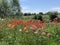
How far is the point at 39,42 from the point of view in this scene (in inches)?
237

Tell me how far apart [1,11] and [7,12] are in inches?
57.2

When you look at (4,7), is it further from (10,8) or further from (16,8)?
(16,8)

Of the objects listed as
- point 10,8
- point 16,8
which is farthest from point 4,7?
point 16,8

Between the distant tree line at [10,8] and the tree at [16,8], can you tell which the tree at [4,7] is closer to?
the distant tree line at [10,8]

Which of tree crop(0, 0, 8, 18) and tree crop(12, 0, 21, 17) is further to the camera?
tree crop(12, 0, 21, 17)

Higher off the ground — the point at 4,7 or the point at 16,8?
the point at 4,7

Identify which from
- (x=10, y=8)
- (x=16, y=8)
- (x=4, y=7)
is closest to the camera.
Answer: (x=4, y=7)

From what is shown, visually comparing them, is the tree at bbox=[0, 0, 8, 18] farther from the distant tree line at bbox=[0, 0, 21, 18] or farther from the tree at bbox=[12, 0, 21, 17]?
the tree at bbox=[12, 0, 21, 17]

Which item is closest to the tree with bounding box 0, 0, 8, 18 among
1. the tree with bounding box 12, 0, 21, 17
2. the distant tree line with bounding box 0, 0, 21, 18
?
the distant tree line with bounding box 0, 0, 21, 18

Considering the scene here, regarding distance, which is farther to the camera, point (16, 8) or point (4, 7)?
point (16, 8)

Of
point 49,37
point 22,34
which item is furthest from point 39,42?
point 22,34

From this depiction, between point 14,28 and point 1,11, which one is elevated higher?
point 14,28

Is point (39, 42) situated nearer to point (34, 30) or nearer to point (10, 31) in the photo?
point (34, 30)

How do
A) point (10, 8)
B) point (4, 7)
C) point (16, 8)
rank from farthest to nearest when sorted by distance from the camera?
1. point (16, 8)
2. point (10, 8)
3. point (4, 7)
